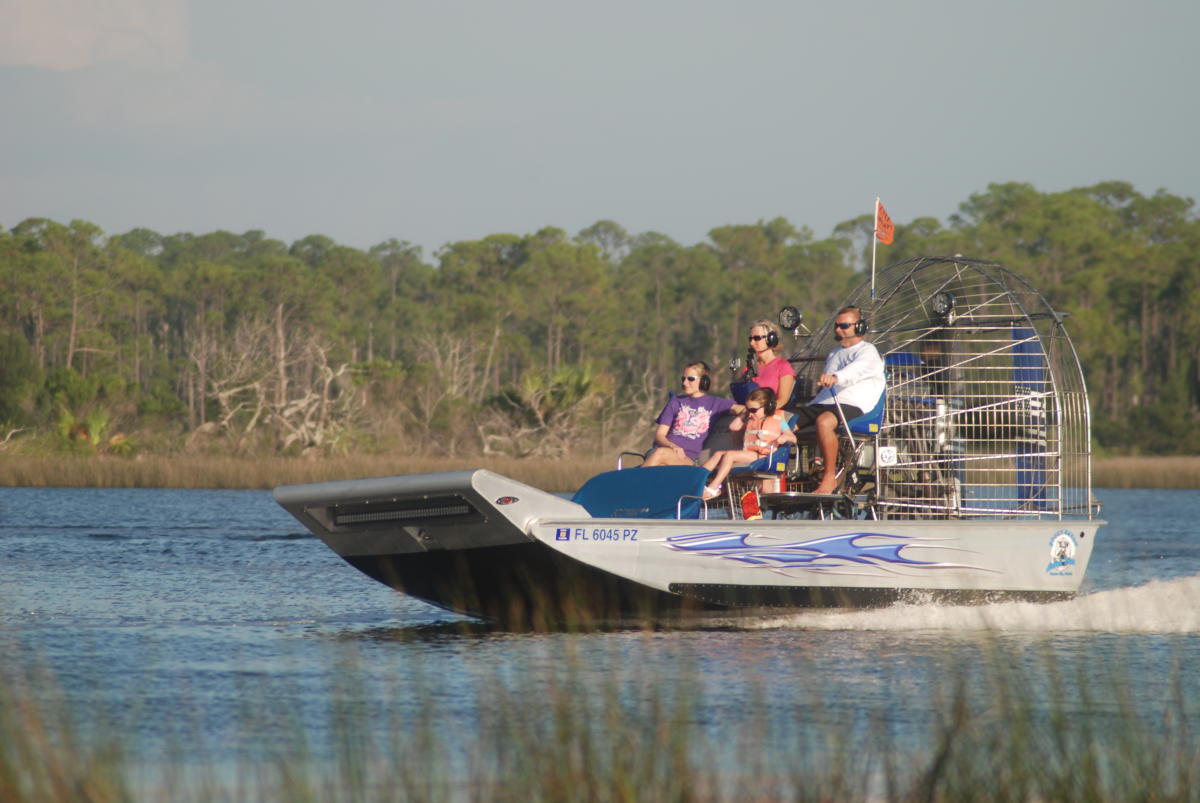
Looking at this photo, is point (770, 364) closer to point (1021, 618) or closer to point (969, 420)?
point (969, 420)

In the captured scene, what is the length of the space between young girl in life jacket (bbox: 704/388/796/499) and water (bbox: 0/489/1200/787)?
1204 mm

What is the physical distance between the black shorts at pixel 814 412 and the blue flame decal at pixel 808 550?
90 cm

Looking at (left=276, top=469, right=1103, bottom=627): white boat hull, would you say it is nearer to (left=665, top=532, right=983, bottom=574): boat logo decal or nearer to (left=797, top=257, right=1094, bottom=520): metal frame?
(left=665, top=532, right=983, bottom=574): boat logo decal

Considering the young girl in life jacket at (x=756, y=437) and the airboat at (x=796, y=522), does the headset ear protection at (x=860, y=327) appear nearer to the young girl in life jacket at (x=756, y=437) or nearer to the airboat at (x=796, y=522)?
the airboat at (x=796, y=522)

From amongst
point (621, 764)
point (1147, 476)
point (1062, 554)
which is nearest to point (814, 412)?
point (1062, 554)

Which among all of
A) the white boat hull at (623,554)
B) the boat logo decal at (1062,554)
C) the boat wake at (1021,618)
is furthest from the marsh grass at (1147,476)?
the white boat hull at (623,554)

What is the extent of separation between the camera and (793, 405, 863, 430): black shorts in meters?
11.6

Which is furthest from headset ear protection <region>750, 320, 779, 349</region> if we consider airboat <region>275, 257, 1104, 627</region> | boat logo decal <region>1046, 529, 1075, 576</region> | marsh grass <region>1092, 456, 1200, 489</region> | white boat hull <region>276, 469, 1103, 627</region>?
marsh grass <region>1092, 456, 1200, 489</region>

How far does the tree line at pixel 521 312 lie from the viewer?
51.0 m

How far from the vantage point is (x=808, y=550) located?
11156mm

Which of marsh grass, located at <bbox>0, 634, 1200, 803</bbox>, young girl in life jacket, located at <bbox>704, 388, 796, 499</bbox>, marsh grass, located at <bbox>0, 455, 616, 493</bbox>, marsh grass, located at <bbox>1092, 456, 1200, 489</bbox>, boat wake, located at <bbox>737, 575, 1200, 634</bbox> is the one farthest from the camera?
marsh grass, located at <bbox>1092, 456, 1200, 489</bbox>

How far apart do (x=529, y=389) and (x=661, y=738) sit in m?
36.1

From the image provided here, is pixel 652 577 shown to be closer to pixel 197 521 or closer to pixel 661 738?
pixel 661 738

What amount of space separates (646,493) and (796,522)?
1059 millimetres
